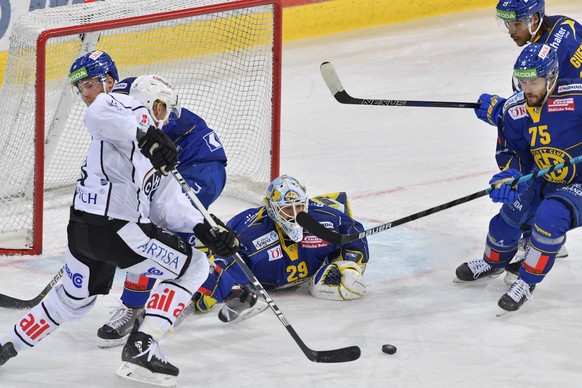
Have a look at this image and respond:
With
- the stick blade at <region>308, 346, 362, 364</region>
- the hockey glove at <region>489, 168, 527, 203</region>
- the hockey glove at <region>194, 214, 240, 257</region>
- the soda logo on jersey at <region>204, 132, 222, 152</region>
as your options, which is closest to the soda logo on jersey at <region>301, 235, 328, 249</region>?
the soda logo on jersey at <region>204, 132, 222, 152</region>

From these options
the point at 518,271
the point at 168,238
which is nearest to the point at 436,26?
the point at 518,271

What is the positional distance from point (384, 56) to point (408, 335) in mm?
4353

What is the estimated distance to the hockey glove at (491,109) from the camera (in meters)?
4.68

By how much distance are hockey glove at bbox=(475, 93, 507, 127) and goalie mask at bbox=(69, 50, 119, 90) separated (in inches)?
61.3

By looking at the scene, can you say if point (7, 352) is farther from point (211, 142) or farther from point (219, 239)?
point (211, 142)

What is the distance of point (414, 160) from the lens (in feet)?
21.3

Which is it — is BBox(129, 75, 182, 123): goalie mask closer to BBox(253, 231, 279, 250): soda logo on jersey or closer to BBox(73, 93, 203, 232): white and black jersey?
BBox(73, 93, 203, 232): white and black jersey

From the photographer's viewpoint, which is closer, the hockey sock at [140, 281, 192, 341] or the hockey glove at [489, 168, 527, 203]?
the hockey sock at [140, 281, 192, 341]

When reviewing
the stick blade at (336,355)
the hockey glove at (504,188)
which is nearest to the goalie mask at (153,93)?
the stick blade at (336,355)

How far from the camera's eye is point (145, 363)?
141 inches

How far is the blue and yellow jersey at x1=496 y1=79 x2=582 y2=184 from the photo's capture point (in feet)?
14.4

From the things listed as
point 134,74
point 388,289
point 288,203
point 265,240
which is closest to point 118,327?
point 265,240

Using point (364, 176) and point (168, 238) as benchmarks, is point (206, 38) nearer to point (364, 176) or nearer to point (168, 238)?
point (364, 176)

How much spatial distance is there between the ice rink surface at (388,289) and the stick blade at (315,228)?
0.30m
